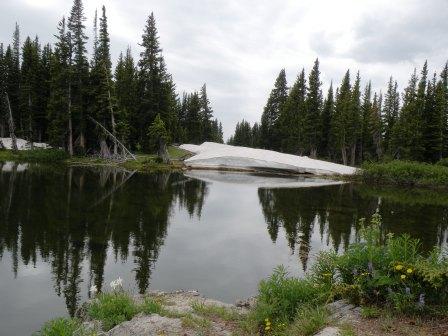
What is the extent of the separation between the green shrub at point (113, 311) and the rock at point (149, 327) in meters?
0.23

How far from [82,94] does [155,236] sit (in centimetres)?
3643

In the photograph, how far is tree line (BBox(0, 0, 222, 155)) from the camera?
44.6m

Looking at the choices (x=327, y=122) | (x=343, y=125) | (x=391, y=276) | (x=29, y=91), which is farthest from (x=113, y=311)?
(x=327, y=122)

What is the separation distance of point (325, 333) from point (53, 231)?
10518 mm

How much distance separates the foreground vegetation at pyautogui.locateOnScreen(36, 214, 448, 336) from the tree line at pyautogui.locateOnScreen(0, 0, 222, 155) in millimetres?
39699

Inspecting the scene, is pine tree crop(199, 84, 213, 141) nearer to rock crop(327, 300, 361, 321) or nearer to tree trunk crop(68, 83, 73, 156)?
tree trunk crop(68, 83, 73, 156)

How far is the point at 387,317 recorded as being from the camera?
514 centimetres

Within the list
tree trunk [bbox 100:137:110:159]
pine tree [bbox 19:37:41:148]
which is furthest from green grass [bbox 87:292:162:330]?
pine tree [bbox 19:37:41:148]

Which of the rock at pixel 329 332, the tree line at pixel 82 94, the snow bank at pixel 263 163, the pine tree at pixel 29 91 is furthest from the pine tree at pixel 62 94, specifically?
the rock at pixel 329 332

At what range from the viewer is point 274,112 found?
79.9 meters

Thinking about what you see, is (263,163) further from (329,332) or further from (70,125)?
(329,332)

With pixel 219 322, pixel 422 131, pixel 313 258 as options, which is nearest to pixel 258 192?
pixel 313 258

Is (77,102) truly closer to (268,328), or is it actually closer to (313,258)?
(313,258)

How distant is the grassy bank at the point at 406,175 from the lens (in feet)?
134
